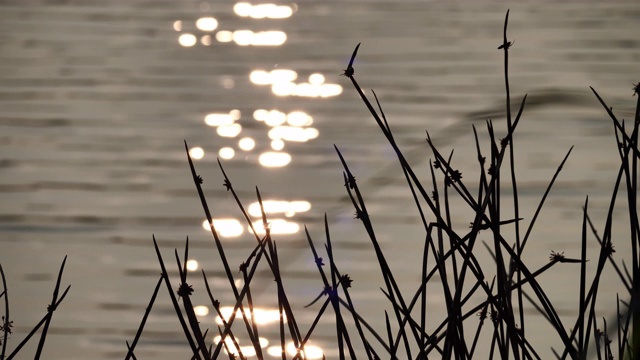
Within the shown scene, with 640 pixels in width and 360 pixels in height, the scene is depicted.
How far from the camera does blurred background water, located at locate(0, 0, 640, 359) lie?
1.00 meters

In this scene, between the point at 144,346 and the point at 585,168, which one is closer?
the point at 144,346

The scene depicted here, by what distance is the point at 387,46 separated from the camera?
4.71 ft

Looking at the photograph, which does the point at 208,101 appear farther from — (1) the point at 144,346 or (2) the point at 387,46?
(1) the point at 144,346

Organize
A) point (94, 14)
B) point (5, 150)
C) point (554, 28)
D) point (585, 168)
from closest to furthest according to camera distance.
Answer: point (585, 168) < point (5, 150) < point (554, 28) < point (94, 14)

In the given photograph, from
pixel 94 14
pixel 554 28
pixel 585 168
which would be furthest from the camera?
pixel 94 14

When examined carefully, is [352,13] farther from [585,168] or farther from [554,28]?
[585,168]

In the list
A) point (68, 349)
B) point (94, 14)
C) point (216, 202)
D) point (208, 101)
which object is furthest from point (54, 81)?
point (68, 349)

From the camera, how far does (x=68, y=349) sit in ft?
2.80

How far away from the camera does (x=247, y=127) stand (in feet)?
4.40

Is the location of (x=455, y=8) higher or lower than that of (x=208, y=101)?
higher

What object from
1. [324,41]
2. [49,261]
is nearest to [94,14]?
[324,41]

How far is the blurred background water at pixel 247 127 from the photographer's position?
100cm

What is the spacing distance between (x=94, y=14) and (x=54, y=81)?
173mm

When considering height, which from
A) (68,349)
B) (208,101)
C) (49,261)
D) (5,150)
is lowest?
(68,349)
